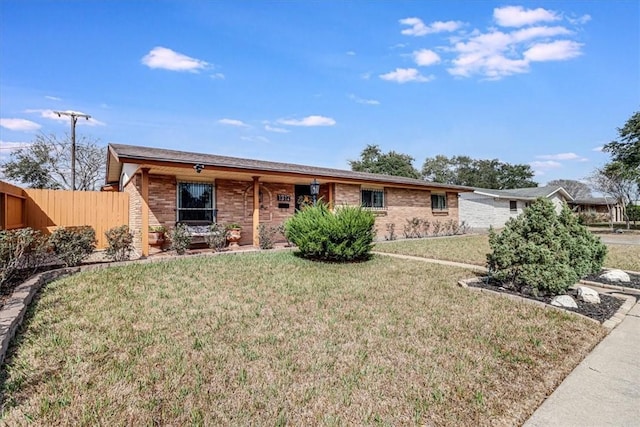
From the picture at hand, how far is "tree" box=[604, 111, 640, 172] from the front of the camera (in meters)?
24.2

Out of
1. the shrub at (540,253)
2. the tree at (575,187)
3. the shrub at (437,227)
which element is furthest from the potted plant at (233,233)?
the tree at (575,187)

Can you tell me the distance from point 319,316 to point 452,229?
677 inches

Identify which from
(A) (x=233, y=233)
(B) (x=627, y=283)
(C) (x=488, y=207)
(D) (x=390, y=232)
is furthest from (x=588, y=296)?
(C) (x=488, y=207)

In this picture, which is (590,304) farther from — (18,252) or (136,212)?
(136,212)

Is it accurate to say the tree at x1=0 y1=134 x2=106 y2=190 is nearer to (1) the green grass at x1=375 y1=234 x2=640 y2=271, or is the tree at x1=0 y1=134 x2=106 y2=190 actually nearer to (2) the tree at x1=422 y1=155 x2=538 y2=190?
(1) the green grass at x1=375 y1=234 x2=640 y2=271

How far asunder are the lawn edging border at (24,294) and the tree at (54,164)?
2567cm

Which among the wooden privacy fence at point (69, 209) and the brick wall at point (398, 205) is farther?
the brick wall at point (398, 205)

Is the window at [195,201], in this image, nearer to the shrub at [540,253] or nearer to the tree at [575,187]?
the shrub at [540,253]

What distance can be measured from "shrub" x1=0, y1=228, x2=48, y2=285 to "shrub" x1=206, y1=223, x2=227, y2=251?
13.5 ft

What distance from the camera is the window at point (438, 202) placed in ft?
63.6

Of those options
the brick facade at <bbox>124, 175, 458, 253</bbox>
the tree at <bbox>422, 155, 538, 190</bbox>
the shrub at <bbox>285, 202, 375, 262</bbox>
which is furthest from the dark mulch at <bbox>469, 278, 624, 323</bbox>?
the tree at <bbox>422, 155, 538, 190</bbox>

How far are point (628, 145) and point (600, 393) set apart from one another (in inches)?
1259

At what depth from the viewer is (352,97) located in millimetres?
18734

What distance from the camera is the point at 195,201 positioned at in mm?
11406
